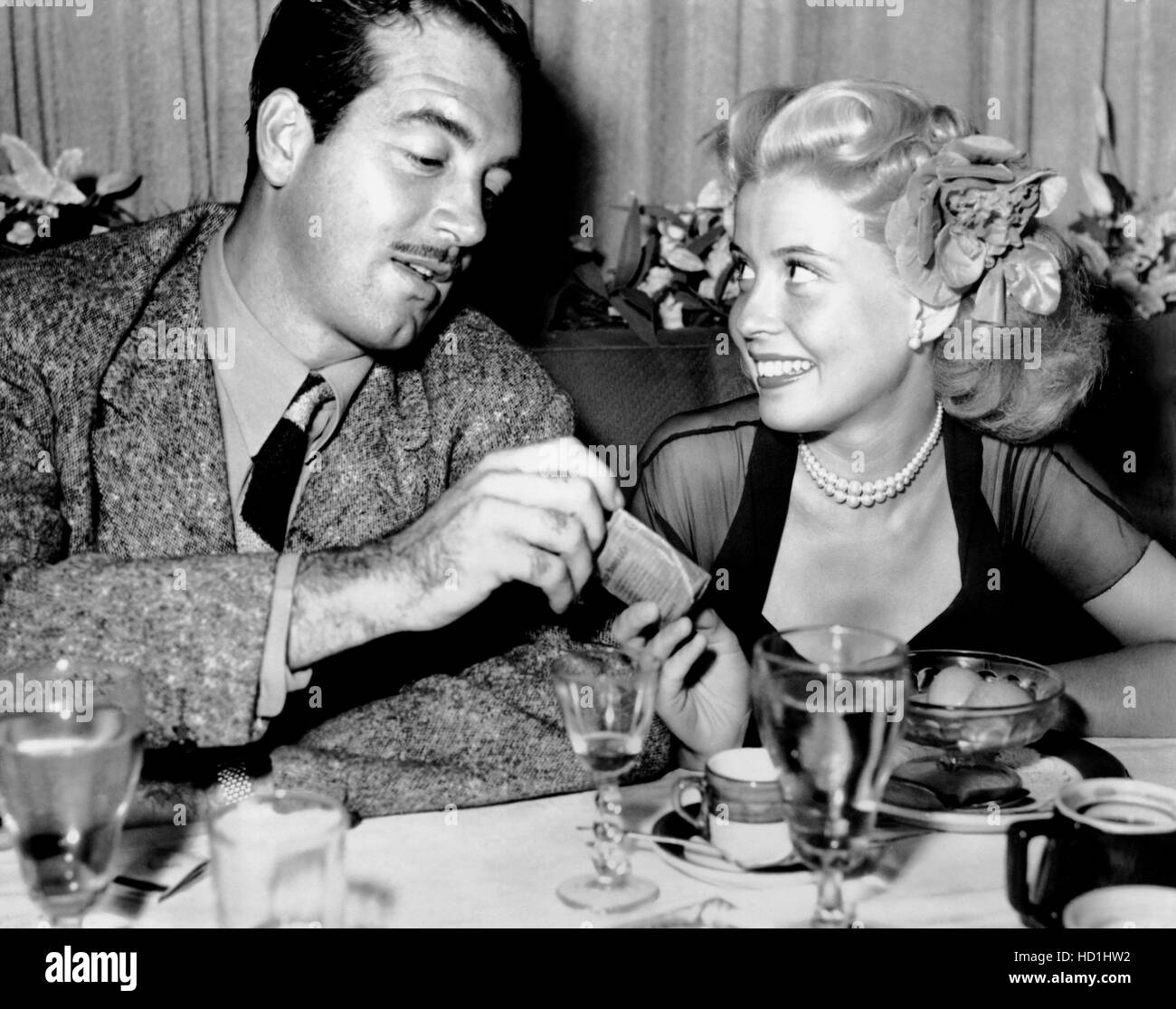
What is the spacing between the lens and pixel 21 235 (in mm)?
2463

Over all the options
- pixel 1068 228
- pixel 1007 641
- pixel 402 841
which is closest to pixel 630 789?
pixel 402 841

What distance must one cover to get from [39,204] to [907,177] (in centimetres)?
174

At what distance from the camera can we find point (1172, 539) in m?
2.38

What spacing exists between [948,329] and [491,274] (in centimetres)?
114

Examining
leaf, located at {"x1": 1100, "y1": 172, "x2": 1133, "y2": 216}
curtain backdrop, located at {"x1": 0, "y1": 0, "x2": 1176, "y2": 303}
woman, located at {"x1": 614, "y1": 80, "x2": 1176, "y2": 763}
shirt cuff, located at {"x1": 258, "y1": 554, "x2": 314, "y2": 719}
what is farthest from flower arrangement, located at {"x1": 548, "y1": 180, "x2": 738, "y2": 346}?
shirt cuff, located at {"x1": 258, "y1": 554, "x2": 314, "y2": 719}

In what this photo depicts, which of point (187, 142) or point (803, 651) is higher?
point (187, 142)

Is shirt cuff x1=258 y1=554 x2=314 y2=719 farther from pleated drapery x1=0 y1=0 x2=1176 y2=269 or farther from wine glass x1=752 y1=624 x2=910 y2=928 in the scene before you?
pleated drapery x1=0 y1=0 x2=1176 y2=269

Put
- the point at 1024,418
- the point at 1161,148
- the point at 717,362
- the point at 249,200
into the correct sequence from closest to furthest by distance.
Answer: the point at 249,200 → the point at 1024,418 → the point at 717,362 → the point at 1161,148

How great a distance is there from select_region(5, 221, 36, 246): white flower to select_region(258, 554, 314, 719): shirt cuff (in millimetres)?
1533

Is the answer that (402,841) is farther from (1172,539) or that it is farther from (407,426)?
(1172,539)

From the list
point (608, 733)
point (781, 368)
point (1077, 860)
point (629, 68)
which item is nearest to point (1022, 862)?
point (1077, 860)

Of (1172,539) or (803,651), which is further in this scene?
(1172,539)

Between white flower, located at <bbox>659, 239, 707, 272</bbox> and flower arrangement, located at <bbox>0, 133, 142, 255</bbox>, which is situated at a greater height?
flower arrangement, located at <bbox>0, 133, 142, 255</bbox>

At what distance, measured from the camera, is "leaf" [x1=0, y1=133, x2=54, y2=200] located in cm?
248
